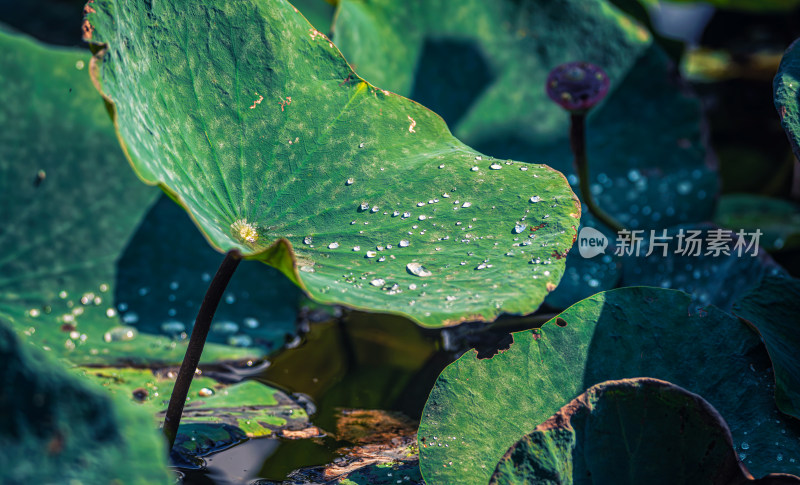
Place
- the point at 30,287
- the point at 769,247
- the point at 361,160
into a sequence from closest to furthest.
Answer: the point at 361,160 → the point at 30,287 → the point at 769,247

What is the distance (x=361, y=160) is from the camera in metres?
1.28

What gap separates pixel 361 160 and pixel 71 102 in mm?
902

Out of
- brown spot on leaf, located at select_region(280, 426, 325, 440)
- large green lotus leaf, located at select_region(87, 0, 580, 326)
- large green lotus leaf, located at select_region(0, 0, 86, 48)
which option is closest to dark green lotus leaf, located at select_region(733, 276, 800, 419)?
large green lotus leaf, located at select_region(87, 0, 580, 326)

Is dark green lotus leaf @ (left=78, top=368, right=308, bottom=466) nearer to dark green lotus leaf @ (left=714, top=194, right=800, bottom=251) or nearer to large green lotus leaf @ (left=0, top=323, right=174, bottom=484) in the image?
large green lotus leaf @ (left=0, top=323, right=174, bottom=484)

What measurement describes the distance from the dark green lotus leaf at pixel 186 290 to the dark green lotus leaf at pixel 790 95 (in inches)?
44.5

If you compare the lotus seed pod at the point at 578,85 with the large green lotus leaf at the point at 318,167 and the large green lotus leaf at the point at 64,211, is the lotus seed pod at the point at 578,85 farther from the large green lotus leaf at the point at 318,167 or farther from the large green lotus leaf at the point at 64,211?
the large green lotus leaf at the point at 64,211

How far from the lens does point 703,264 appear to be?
1.63m

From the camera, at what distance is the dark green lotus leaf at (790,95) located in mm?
1150

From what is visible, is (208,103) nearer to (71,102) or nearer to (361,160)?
(361,160)

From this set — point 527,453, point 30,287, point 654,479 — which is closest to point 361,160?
point 527,453

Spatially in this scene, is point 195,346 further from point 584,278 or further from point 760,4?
point 760,4

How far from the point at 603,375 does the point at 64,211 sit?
4.29 feet

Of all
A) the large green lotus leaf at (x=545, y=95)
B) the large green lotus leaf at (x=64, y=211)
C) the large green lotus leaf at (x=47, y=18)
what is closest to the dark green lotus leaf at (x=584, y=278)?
the large green lotus leaf at (x=545, y=95)

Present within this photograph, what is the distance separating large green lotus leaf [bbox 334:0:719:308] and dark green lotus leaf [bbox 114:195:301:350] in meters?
0.76
